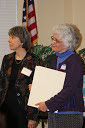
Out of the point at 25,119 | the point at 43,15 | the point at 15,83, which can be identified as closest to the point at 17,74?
the point at 15,83

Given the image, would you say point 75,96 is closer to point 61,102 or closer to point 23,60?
point 61,102

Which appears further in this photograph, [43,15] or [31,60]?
[43,15]

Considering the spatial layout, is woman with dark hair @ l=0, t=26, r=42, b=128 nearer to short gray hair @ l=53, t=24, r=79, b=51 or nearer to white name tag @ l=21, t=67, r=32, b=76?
white name tag @ l=21, t=67, r=32, b=76

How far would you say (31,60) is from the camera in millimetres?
2328

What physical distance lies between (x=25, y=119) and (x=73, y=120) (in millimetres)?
600

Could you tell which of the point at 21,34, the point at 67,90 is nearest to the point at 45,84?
the point at 67,90

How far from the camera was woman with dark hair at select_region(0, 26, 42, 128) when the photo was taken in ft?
7.16

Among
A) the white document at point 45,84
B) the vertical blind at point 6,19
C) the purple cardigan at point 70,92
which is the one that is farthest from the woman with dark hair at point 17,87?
the vertical blind at point 6,19

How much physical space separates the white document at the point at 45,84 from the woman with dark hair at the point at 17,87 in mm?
303

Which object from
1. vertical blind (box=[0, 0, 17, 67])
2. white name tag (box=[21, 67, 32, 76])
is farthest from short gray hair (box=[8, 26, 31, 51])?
vertical blind (box=[0, 0, 17, 67])

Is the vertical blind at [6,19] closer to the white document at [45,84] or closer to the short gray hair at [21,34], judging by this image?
the short gray hair at [21,34]

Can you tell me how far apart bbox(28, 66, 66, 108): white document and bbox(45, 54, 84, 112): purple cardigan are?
60 millimetres

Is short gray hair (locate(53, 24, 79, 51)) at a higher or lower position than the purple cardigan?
higher

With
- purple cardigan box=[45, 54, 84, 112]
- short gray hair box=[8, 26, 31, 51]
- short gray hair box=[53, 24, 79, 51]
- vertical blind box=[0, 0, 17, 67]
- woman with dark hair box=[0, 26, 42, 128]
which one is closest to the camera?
purple cardigan box=[45, 54, 84, 112]
